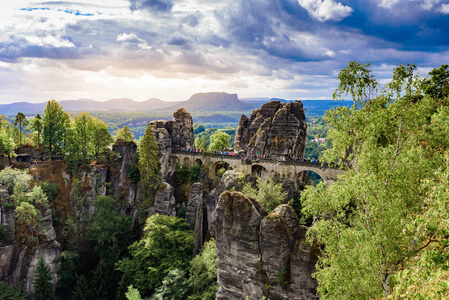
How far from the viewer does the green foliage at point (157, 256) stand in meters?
A: 34.9

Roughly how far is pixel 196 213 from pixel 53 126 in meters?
33.1

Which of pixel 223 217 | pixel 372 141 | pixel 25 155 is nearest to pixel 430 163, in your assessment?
pixel 372 141

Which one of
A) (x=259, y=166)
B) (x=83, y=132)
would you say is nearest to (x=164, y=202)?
(x=259, y=166)

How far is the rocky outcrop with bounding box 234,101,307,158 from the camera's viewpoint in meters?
46.3

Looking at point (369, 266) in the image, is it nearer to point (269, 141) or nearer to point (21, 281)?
point (269, 141)

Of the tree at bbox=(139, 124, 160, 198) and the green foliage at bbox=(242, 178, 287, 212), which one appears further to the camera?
the tree at bbox=(139, 124, 160, 198)

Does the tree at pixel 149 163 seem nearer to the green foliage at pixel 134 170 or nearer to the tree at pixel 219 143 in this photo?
the green foliage at pixel 134 170

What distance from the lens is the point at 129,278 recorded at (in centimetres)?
3681

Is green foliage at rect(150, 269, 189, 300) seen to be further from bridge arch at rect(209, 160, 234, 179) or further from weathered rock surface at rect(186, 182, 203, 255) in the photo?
bridge arch at rect(209, 160, 234, 179)

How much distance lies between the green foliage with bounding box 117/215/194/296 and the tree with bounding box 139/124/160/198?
1170 centimetres

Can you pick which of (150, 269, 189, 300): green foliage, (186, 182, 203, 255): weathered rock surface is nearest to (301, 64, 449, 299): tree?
(150, 269, 189, 300): green foliage

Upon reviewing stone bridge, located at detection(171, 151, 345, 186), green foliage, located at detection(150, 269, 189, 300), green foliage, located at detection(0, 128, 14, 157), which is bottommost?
green foliage, located at detection(150, 269, 189, 300)

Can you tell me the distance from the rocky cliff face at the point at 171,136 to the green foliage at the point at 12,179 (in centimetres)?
2216

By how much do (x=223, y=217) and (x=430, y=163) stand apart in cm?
1889
